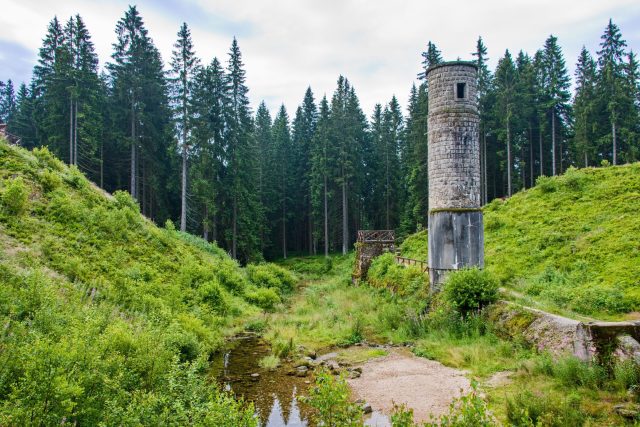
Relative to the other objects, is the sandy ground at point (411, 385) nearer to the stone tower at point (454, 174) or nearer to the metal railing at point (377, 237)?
the stone tower at point (454, 174)

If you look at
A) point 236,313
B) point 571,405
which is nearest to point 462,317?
point 571,405

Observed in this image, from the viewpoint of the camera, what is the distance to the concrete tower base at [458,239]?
1426 centimetres

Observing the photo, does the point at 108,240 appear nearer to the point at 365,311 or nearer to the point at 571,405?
the point at 365,311

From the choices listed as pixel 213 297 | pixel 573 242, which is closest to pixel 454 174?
pixel 573 242

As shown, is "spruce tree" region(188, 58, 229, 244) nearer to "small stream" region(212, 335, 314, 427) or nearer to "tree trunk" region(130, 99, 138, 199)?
"tree trunk" region(130, 99, 138, 199)

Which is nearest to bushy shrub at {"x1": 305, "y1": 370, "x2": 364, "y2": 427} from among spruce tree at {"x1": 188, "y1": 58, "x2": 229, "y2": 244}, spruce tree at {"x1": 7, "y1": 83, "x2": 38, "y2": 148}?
spruce tree at {"x1": 188, "y1": 58, "x2": 229, "y2": 244}

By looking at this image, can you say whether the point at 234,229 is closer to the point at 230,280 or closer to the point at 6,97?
the point at 230,280

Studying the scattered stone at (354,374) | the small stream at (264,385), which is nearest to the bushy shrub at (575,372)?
the scattered stone at (354,374)

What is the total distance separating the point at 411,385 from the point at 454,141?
8.92 meters

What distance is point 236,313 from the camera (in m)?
17.8

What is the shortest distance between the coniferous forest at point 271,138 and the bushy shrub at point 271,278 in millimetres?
7163

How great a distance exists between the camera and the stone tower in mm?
14305

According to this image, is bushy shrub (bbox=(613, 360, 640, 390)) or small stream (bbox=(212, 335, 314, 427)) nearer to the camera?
bushy shrub (bbox=(613, 360, 640, 390))

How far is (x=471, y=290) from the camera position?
12773mm
